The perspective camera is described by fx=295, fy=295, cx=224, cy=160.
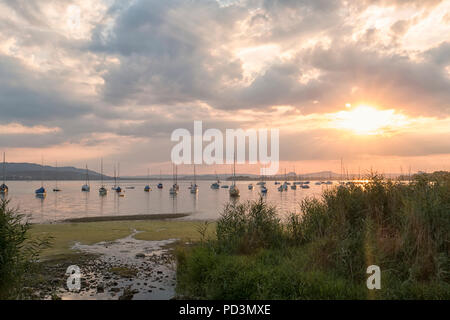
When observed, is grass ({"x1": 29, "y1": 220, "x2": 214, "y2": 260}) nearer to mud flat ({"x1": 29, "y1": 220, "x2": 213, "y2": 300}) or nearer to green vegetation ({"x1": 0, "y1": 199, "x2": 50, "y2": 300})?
mud flat ({"x1": 29, "y1": 220, "x2": 213, "y2": 300})

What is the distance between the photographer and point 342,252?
10.6 meters

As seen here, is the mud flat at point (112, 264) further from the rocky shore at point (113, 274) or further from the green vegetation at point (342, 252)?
the green vegetation at point (342, 252)

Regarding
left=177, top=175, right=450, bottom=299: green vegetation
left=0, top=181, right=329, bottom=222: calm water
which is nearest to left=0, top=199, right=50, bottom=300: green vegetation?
left=177, top=175, right=450, bottom=299: green vegetation

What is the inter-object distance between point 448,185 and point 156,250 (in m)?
17.6

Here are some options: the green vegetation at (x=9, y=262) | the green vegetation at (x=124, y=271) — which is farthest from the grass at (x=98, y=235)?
the green vegetation at (x=9, y=262)

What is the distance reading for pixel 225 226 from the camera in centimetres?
1622

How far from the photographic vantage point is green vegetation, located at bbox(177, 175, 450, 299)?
9568mm

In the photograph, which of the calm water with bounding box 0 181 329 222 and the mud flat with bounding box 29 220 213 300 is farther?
the calm water with bounding box 0 181 329 222

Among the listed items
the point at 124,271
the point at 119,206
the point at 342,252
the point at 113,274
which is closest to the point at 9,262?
the point at 113,274

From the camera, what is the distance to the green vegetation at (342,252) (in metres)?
9.57

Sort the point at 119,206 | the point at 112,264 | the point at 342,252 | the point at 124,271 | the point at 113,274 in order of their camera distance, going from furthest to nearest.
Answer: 1. the point at 119,206
2. the point at 112,264
3. the point at 124,271
4. the point at 113,274
5. the point at 342,252

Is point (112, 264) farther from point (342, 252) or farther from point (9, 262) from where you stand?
point (342, 252)
